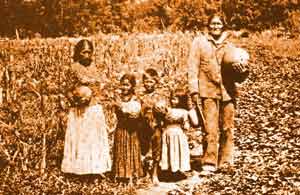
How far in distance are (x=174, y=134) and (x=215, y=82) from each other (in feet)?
1.68

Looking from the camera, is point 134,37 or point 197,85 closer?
point 197,85

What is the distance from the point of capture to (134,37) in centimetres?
591

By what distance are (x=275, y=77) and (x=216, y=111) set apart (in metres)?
2.22

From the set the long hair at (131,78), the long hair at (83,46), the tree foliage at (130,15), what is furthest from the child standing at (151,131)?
the tree foliage at (130,15)

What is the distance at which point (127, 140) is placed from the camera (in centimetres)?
454

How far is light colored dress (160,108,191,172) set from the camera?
463 centimetres

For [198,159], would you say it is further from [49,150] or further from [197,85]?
[49,150]

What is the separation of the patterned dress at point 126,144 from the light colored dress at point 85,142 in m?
0.10

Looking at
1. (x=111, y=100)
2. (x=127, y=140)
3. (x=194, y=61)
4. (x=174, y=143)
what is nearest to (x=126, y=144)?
(x=127, y=140)

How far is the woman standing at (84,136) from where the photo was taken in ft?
14.7

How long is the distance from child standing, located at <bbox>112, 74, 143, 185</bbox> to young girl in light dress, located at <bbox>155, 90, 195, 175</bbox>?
0.66 feet

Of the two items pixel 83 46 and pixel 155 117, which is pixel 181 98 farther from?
pixel 83 46

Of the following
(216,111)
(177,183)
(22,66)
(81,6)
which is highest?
(81,6)

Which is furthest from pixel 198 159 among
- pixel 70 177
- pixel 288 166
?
pixel 70 177
